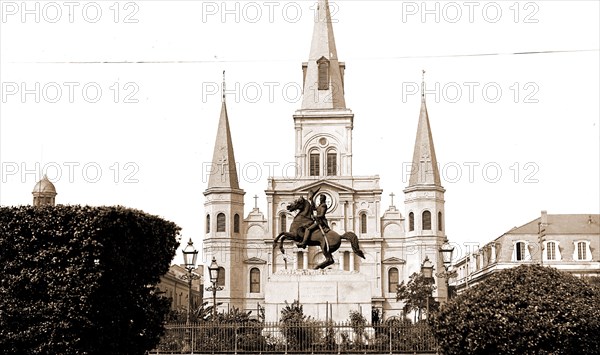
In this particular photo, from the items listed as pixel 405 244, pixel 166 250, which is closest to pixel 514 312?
pixel 166 250

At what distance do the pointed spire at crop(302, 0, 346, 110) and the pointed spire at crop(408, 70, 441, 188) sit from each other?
8496mm

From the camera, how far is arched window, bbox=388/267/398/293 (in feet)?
288

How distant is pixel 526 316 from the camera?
2062 centimetres

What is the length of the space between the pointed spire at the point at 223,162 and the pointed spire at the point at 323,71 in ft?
27.4

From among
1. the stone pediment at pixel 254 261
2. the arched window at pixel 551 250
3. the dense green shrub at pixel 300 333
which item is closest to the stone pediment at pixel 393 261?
the stone pediment at pixel 254 261

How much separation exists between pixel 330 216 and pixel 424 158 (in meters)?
10.8

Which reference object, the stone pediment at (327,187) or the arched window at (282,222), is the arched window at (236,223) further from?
the stone pediment at (327,187)

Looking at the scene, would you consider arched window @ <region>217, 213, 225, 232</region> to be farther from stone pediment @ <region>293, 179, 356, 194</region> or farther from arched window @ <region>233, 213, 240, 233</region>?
stone pediment @ <region>293, 179, 356, 194</region>

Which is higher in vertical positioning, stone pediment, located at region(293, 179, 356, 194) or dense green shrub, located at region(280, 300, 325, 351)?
stone pediment, located at region(293, 179, 356, 194)

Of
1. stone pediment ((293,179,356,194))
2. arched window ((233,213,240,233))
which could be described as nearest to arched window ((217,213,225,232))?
arched window ((233,213,240,233))

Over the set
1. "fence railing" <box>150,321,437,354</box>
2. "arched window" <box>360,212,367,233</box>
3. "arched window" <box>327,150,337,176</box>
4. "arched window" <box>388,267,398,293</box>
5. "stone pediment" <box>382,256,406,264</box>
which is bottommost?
"fence railing" <box>150,321,437,354</box>

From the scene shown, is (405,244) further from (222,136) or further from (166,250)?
(166,250)

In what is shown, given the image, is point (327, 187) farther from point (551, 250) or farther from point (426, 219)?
point (551, 250)

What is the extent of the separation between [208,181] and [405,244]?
2041cm
